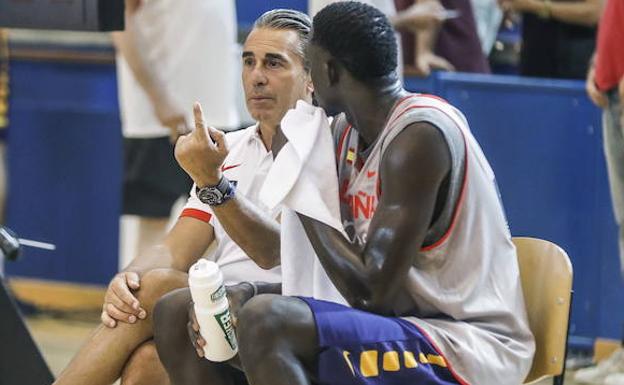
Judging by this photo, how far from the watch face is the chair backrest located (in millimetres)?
762

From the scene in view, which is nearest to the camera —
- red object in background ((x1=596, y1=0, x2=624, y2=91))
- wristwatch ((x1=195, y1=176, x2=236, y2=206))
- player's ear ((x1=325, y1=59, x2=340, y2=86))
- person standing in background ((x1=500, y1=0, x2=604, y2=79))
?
player's ear ((x1=325, y1=59, x2=340, y2=86))

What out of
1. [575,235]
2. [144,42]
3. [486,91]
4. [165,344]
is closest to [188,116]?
[144,42]

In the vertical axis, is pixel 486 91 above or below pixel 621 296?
above

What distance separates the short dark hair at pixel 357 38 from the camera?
3178 mm

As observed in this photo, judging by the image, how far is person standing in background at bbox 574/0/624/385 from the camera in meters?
5.07

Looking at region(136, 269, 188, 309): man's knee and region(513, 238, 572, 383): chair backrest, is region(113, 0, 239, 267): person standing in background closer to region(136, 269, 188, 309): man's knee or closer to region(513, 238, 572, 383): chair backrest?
region(136, 269, 188, 309): man's knee

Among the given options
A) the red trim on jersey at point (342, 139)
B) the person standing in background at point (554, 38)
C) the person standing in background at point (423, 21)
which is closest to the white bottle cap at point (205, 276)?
the red trim on jersey at point (342, 139)

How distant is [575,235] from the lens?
18.1ft

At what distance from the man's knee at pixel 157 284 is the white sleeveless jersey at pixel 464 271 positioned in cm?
54

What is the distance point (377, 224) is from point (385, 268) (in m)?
0.10

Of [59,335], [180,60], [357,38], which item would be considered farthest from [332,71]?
[59,335]

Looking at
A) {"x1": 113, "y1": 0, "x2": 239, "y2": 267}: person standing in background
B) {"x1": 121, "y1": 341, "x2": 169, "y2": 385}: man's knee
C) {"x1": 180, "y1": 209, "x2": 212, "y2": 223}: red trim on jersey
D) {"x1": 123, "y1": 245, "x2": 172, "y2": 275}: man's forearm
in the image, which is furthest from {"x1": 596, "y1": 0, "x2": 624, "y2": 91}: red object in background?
{"x1": 121, "y1": 341, "x2": 169, "y2": 385}: man's knee

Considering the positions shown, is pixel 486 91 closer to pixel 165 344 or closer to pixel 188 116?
pixel 188 116

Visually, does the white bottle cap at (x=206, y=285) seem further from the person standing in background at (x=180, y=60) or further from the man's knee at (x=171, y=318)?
the person standing in background at (x=180, y=60)
